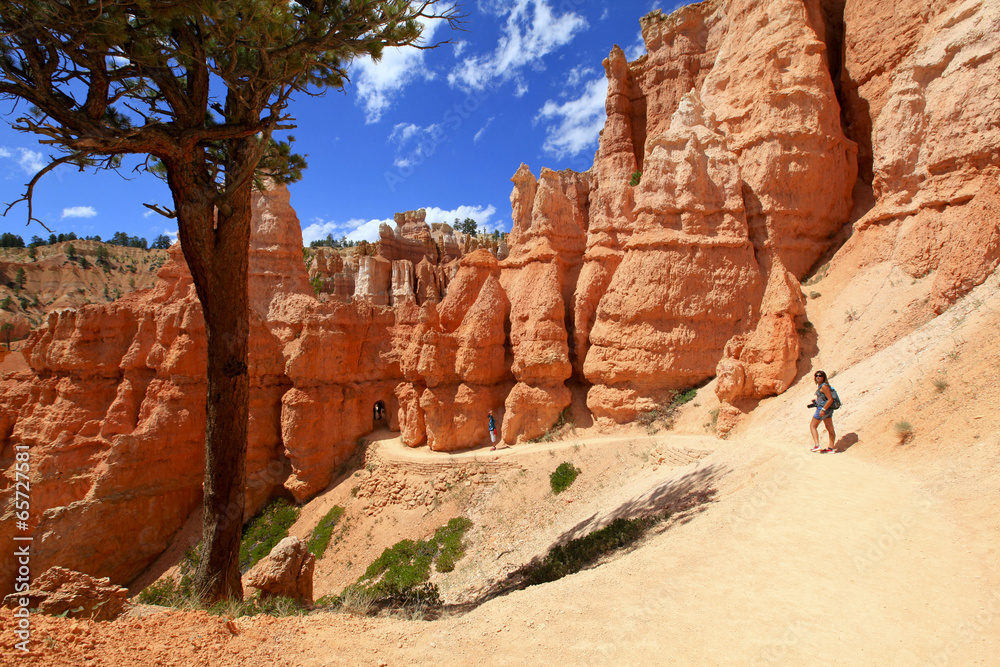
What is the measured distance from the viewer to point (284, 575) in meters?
6.43

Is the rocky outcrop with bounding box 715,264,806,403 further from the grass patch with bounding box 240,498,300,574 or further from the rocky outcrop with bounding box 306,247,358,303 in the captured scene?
the rocky outcrop with bounding box 306,247,358,303

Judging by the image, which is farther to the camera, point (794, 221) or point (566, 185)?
point (566, 185)

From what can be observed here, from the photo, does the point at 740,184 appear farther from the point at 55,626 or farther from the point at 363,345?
the point at 55,626

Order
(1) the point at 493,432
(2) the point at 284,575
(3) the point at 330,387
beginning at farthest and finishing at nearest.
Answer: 1. (3) the point at 330,387
2. (1) the point at 493,432
3. (2) the point at 284,575

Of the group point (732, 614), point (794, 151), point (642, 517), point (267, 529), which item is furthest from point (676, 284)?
point (267, 529)

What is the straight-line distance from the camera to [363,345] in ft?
65.4

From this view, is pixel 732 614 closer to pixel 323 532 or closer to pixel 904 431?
pixel 904 431

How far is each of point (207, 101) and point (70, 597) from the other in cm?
645

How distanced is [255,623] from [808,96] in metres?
18.9

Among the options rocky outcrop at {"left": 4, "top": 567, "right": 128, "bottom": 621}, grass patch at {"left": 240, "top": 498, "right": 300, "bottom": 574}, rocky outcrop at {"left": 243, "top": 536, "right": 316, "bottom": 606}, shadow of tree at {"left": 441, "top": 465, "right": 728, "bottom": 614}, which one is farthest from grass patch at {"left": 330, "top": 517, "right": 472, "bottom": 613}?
rocky outcrop at {"left": 4, "top": 567, "right": 128, "bottom": 621}

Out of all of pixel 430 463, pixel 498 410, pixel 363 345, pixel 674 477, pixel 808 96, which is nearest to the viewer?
pixel 674 477

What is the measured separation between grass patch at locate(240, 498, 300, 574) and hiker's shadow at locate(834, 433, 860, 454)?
16.6 m

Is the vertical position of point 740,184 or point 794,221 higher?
point 740,184

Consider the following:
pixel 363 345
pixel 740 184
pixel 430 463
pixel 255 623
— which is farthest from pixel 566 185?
pixel 255 623
